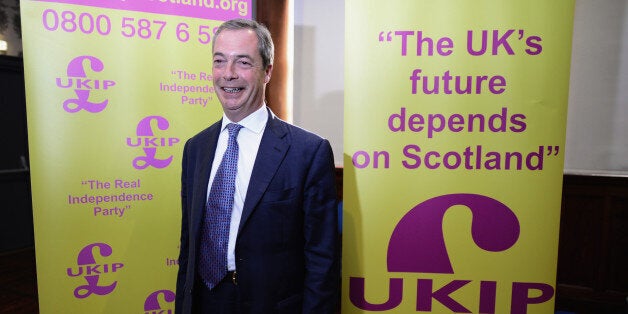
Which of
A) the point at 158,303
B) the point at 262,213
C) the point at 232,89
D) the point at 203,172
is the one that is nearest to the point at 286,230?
the point at 262,213

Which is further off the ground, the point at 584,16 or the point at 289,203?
the point at 584,16

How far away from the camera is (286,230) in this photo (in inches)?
50.9

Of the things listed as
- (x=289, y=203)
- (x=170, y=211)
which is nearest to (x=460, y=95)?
(x=289, y=203)

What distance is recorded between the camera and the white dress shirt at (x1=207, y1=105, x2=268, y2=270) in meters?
1.31

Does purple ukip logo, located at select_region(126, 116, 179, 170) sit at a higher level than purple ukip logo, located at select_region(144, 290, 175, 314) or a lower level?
higher

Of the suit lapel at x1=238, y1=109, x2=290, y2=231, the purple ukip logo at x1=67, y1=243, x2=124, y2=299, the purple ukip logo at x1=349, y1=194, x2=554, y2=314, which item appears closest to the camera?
the suit lapel at x1=238, y1=109, x2=290, y2=231

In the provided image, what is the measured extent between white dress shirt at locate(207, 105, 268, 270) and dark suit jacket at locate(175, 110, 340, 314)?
43 millimetres

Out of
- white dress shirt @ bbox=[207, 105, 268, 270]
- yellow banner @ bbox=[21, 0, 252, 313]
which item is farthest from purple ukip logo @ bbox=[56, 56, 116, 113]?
white dress shirt @ bbox=[207, 105, 268, 270]

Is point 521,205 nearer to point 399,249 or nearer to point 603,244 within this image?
point 399,249

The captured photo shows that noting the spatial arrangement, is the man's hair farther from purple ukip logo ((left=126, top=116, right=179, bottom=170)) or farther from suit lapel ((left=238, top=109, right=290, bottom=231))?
purple ukip logo ((left=126, top=116, right=179, bottom=170))

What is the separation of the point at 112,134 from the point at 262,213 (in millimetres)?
1080

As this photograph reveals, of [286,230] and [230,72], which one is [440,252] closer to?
[286,230]

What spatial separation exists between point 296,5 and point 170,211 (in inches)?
94.5

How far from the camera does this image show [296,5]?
362 cm
